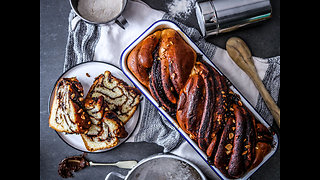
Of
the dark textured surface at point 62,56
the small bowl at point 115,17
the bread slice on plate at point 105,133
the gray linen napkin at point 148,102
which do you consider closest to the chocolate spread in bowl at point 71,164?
the dark textured surface at point 62,56

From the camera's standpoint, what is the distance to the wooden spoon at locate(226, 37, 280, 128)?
72.7 inches

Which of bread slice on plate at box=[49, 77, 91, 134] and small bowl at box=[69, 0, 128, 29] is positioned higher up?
small bowl at box=[69, 0, 128, 29]

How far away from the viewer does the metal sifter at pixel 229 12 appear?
1.76 metres

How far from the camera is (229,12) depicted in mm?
1761

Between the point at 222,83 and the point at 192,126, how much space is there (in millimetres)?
306

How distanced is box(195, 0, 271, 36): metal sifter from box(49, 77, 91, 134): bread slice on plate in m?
0.97

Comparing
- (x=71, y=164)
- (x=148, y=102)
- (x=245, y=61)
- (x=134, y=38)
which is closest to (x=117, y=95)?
(x=148, y=102)

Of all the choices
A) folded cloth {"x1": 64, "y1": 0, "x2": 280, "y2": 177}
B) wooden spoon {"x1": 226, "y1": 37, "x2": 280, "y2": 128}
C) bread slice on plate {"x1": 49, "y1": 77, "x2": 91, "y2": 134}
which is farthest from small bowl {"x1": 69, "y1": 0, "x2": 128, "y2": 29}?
wooden spoon {"x1": 226, "y1": 37, "x2": 280, "y2": 128}

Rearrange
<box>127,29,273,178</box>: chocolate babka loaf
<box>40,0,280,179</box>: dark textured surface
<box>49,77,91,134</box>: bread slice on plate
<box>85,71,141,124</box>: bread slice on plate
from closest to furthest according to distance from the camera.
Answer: <box>127,29,273,178</box>: chocolate babka loaf → <box>49,77,91,134</box>: bread slice on plate → <box>85,71,141,124</box>: bread slice on plate → <box>40,0,280,179</box>: dark textured surface

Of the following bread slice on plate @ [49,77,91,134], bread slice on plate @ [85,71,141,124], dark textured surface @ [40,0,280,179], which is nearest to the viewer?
bread slice on plate @ [49,77,91,134]

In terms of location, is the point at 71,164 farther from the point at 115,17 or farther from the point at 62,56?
the point at 115,17

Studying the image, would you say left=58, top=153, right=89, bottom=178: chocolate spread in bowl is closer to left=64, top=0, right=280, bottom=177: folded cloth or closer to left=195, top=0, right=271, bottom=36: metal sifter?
left=64, top=0, right=280, bottom=177: folded cloth
